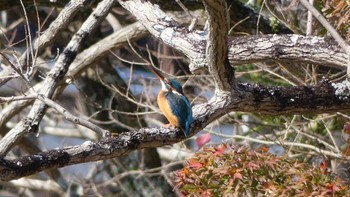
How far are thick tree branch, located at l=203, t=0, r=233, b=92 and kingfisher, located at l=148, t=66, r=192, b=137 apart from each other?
0.21 meters

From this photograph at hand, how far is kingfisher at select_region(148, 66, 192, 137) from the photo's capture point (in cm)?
396

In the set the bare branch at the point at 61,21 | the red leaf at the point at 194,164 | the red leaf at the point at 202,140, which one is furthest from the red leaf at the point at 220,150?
the red leaf at the point at 202,140

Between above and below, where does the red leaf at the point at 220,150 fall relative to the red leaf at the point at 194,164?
above

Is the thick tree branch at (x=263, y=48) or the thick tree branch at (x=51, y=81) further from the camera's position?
the thick tree branch at (x=51, y=81)

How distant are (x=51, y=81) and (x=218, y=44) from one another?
1966 mm

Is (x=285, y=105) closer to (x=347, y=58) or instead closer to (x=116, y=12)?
(x=347, y=58)

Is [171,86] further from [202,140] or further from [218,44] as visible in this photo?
[202,140]

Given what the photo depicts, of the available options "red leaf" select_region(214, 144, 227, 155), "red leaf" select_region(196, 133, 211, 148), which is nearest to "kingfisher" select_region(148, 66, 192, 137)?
"red leaf" select_region(214, 144, 227, 155)

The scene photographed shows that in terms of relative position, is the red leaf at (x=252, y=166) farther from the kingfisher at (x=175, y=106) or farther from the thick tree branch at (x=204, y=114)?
the kingfisher at (x=175, y=106)

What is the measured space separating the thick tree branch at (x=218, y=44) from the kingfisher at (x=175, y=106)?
0.69ft

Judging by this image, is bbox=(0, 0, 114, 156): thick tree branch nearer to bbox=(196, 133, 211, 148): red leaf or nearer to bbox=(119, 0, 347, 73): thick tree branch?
bbox=(119, 0, 347, 73): thick tree branch

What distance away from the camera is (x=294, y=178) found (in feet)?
14.2

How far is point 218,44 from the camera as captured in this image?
364 cm

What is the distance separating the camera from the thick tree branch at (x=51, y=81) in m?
4.99
